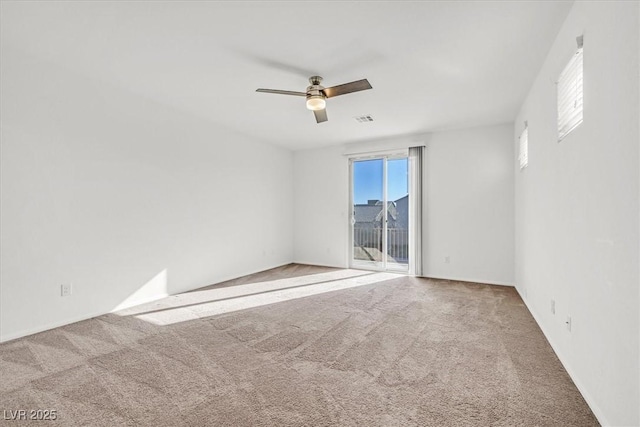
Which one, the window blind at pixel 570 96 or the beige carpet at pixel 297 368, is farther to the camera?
the window blind at pixel 570 96

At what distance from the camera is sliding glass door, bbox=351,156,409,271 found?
236 inches

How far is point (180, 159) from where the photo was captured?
175 inches

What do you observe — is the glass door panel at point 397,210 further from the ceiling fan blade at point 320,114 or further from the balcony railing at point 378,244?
the ceiling fan blade at point 320,114

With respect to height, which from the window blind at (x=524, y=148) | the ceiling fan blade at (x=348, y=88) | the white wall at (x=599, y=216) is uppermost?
the ceiling fan blade at (x=348, y=88)

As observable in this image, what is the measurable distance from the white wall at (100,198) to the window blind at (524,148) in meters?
4.38

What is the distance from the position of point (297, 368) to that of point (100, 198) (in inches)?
117

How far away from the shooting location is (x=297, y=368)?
7.59 ft

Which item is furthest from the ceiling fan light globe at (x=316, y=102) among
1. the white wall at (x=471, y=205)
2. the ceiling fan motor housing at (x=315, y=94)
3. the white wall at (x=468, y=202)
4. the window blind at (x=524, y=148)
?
the white wall at (x=471, y=205)

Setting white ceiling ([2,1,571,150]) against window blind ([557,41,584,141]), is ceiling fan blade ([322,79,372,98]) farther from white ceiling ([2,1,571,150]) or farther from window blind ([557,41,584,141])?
window blind ([557,41,584,141])

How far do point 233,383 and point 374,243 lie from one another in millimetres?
4661

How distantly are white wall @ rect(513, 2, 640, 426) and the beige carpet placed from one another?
1.13ft

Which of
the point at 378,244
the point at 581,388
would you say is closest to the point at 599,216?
the point at 581,388

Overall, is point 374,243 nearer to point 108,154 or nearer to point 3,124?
point 108,154

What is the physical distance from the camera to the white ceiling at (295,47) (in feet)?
7.30
